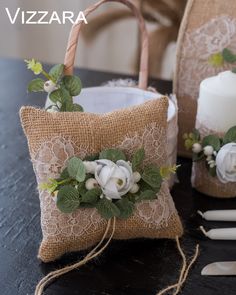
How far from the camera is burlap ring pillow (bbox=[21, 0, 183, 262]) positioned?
396 mm

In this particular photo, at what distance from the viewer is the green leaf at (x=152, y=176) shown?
0.41 m

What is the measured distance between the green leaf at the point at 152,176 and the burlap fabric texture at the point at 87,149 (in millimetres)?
12

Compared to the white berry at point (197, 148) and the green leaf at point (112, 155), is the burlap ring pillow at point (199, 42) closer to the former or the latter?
the white berry at point (197, 148)

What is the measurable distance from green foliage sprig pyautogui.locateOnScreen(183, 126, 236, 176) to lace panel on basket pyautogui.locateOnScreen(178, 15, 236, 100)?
0.29ft

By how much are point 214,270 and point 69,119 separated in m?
0.20

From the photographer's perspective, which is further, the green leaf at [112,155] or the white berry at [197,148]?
the white berry at [197,148]

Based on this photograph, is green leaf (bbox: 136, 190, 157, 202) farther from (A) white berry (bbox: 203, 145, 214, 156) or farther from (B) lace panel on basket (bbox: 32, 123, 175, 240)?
(A) white berry (bbox: 203, 145, 214, 156)

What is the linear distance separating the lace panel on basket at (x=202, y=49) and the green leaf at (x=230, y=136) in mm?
113

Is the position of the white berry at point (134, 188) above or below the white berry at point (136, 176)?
below

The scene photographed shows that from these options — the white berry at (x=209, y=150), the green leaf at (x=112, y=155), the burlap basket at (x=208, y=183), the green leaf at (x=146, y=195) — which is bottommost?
the burlap basket at (x=208, y=183)

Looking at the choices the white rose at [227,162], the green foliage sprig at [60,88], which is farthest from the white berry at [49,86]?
the white rose at [227,162]

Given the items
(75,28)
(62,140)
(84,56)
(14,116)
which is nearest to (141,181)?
(62,140)

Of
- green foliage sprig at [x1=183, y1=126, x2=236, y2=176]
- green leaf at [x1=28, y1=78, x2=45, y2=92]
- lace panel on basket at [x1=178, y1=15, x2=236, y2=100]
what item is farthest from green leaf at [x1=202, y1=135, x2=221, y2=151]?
Answer: green leaf at [x1=28, y1=78, x2=45, y2=92]

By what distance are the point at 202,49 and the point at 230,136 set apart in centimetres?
14
